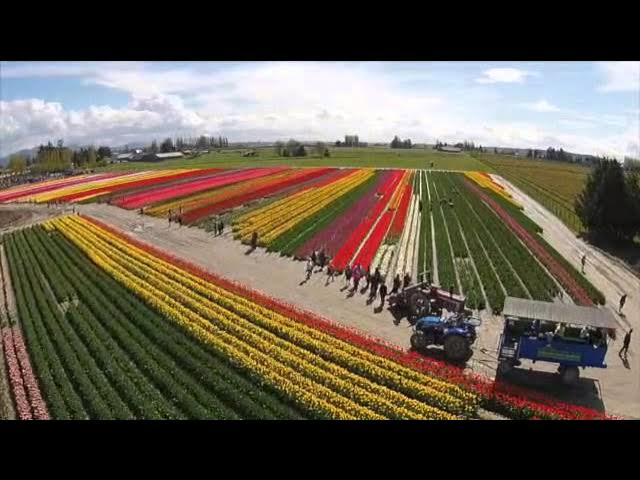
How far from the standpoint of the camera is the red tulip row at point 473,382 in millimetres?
11570

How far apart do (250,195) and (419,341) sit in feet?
101

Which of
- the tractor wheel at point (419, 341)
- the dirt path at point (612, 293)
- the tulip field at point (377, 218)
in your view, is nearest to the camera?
the dirt path at point (612, 293)

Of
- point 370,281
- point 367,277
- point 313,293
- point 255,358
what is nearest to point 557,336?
point 255,358

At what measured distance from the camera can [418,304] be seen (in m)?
17.5

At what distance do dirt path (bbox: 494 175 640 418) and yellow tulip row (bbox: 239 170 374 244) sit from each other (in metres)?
15.2

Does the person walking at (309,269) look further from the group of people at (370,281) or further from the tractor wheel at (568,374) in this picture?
the tractor wheel at (568,374)

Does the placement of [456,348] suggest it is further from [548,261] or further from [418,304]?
[548,261]

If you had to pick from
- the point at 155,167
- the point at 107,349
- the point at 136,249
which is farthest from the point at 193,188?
the point at 107,349

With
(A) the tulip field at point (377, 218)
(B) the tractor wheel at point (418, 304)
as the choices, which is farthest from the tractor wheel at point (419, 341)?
(A) the tulip field at point (377, 218)

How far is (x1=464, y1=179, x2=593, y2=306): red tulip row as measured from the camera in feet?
66.8

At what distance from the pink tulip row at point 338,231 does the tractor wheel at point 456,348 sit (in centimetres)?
1137

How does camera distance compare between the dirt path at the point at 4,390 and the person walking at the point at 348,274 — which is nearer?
the dirt path at the point at 4,390
